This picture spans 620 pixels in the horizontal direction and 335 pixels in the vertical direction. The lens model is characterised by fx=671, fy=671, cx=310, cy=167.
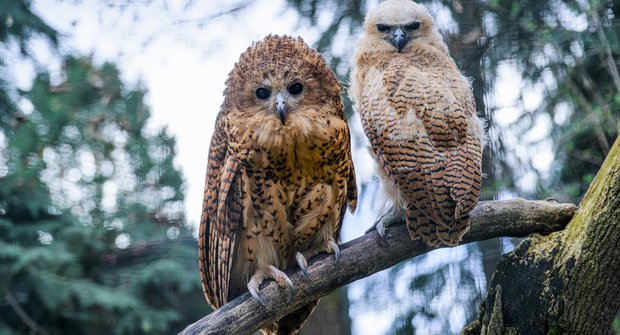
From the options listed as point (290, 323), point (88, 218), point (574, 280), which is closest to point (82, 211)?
point (88, 218)

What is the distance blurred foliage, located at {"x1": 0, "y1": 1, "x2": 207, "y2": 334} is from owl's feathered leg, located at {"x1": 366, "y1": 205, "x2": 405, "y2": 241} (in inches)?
90.1

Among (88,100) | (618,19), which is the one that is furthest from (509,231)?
(88,100)

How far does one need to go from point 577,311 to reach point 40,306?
13.3 ft

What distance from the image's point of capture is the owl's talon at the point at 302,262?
2621 millimetres

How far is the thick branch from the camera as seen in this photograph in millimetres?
2432

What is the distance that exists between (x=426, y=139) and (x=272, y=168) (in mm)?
596

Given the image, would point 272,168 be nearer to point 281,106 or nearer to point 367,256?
point 281,106

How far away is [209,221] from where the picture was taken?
9.02ft

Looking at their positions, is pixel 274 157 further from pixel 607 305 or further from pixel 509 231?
pixel 607 305

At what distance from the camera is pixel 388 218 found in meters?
2.71

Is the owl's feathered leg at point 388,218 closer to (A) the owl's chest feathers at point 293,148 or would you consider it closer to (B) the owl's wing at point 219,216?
(A) the owl's chest feathers at point 293,148

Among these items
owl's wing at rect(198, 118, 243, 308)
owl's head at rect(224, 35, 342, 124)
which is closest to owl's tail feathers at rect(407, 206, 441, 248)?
owl's head at rect(224, 35, 342, 124)

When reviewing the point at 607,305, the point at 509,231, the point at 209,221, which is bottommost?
the point at 607,305

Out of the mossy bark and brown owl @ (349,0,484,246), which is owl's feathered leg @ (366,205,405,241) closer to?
brown owl @ (349,0,484,246)
